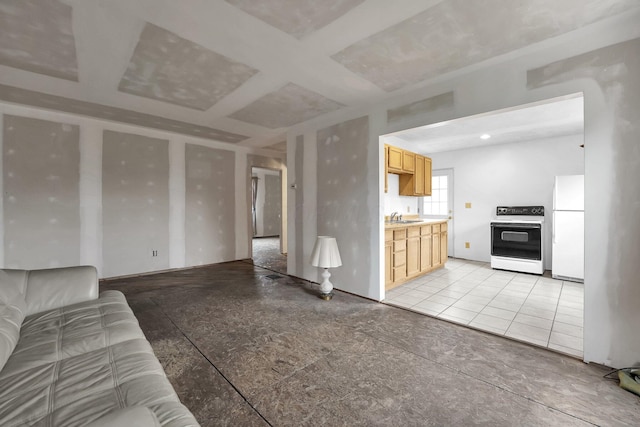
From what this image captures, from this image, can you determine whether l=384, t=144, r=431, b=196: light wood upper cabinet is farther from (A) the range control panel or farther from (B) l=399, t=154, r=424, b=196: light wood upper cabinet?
(A) the range control panel

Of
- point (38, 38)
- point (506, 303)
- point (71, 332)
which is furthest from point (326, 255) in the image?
point (38, 38)

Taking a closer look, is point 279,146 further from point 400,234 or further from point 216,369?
point 216,369

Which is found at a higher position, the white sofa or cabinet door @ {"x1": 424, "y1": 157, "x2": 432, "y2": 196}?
cabinet door @ {"x1": 424, "y1": 157, "x2": 432, "y2": 196}

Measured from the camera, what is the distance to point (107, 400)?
1.04m

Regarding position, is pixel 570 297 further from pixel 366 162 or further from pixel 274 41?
pixel 274 41

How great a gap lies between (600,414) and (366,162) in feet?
9.30

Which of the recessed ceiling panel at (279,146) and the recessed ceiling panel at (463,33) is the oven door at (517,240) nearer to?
the recessed ceiling panel at (463,33)

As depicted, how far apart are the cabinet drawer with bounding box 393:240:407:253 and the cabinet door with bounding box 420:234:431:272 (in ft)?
1.83

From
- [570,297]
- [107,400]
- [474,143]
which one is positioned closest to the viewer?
[107,400]

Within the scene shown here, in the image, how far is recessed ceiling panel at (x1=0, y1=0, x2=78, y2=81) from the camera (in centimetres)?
182

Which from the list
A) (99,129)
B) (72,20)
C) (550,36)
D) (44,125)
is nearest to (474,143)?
(550,36)

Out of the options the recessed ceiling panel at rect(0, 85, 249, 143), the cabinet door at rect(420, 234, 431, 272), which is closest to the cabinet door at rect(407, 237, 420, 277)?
the cabinet door at rect(420, 234, 431, 272)

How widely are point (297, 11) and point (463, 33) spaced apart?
48.5 inches

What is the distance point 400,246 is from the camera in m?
3.97
